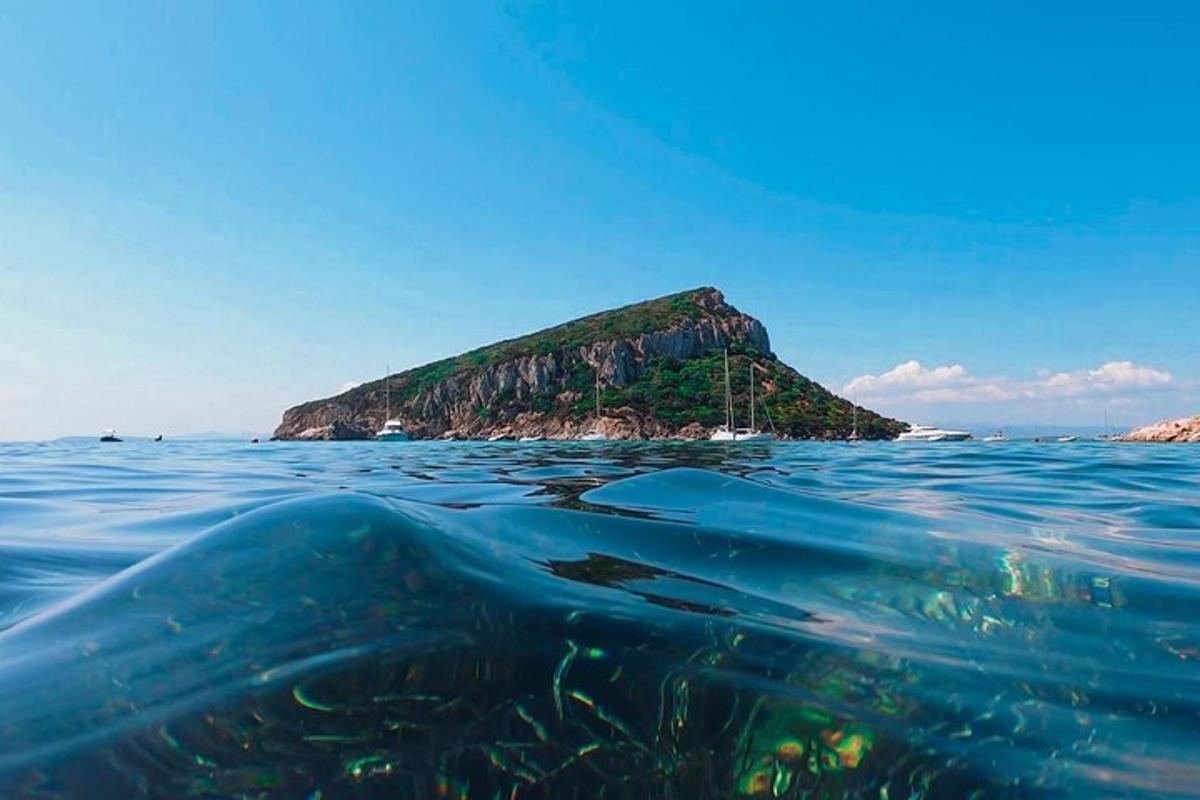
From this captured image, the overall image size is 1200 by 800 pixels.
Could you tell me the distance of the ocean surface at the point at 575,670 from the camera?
4.16 feet

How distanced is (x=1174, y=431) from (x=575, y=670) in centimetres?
6482

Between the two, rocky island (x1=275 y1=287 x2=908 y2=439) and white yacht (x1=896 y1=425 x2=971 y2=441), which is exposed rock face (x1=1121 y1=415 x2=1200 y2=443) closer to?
white yacht (x1=896 y1=425 x2=971 y2=441)

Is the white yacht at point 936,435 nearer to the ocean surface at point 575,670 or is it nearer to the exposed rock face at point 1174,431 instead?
the exposed rock face at point 1174,431

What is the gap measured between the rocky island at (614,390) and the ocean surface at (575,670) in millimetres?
70401

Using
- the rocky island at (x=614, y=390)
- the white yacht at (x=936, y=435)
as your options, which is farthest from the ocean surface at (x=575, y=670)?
the rocky island at (x=614, y=390)

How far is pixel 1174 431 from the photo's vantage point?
155 feet

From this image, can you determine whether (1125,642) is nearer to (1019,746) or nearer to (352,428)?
(1019,746)

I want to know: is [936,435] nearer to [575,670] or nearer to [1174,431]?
[1174,431]

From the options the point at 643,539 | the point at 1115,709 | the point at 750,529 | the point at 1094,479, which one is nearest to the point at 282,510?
the point at 643,539

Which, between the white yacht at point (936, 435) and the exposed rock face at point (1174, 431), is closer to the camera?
the exposed rock face at point (1174, 431)

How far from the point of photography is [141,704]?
4.41ft

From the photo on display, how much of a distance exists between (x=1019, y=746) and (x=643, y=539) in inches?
74.5

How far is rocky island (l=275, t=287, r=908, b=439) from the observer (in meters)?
79.1

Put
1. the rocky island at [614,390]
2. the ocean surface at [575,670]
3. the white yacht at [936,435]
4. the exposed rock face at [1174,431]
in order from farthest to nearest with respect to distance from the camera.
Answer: the rocky island at [614,390] < the white yacht at [936,435] < the exposed rock face at [1174,431] < the ocean surface at [575,670]
